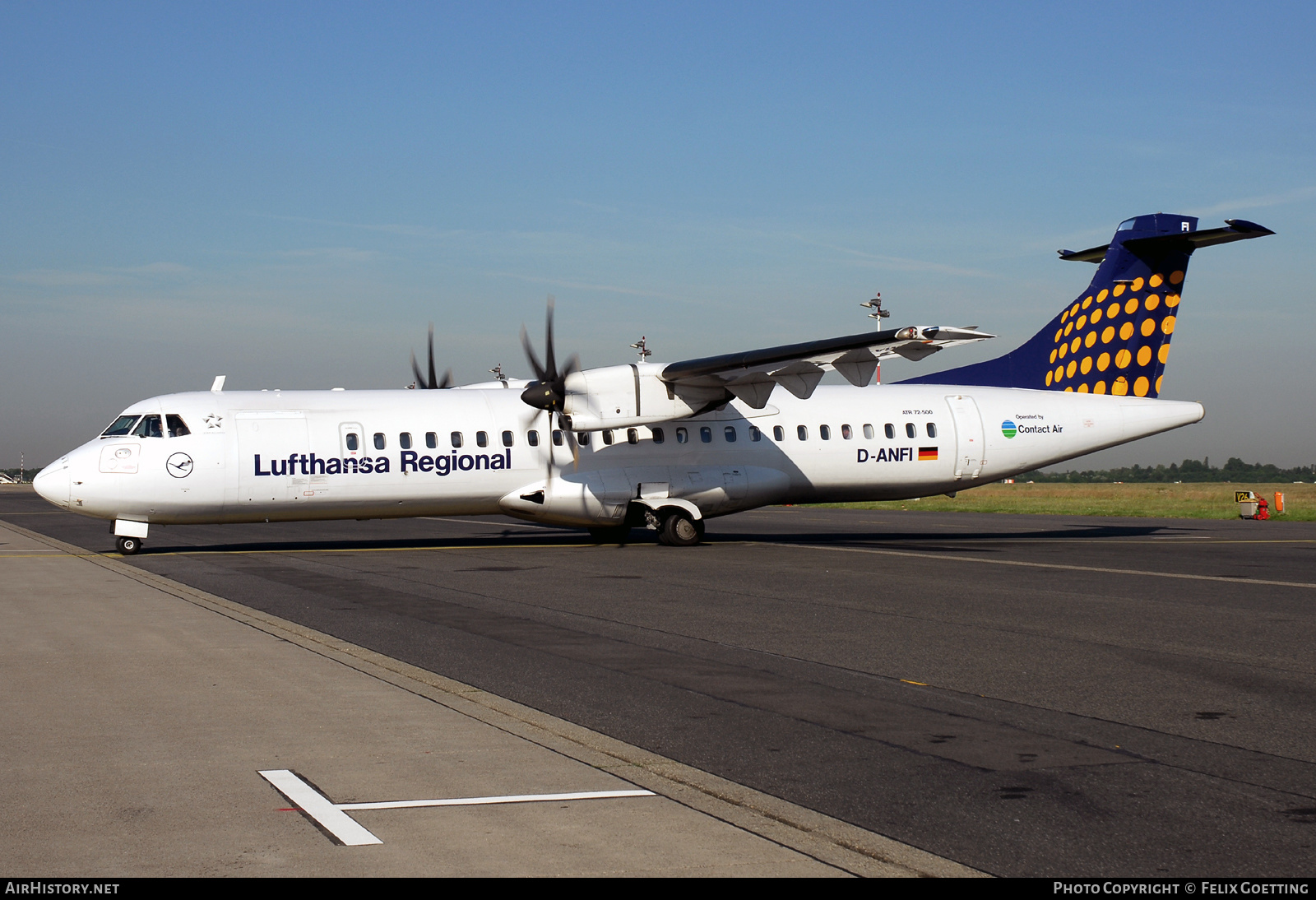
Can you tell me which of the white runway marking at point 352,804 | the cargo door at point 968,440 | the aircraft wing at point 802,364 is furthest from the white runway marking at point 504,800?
the cargo door at point 968,440

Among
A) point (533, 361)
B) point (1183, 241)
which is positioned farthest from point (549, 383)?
point (1183, 241)

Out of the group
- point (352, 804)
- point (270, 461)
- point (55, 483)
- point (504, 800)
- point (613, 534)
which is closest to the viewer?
point (352, 804)

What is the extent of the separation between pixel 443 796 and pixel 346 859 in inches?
41.3

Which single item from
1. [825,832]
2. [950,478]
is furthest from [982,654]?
[950,478]

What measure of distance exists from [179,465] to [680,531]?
987 cm

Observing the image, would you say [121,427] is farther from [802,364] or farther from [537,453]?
[802,364]

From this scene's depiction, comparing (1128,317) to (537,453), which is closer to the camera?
(537,453)

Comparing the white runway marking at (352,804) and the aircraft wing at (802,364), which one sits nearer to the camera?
the white runway marking at (352,804)

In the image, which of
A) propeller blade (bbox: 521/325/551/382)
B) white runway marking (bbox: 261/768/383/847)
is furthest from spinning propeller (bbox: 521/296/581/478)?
white runway marking (bbox: 261/768/383/847)

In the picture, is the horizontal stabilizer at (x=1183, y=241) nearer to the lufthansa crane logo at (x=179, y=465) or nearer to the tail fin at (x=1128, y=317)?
the tail fin at (x=1128, y=317)

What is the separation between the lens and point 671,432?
981 inches

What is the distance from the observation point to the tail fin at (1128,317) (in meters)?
27.0

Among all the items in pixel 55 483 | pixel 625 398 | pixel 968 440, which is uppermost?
pixel 625 398

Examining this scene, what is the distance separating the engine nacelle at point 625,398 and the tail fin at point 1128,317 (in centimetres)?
648
